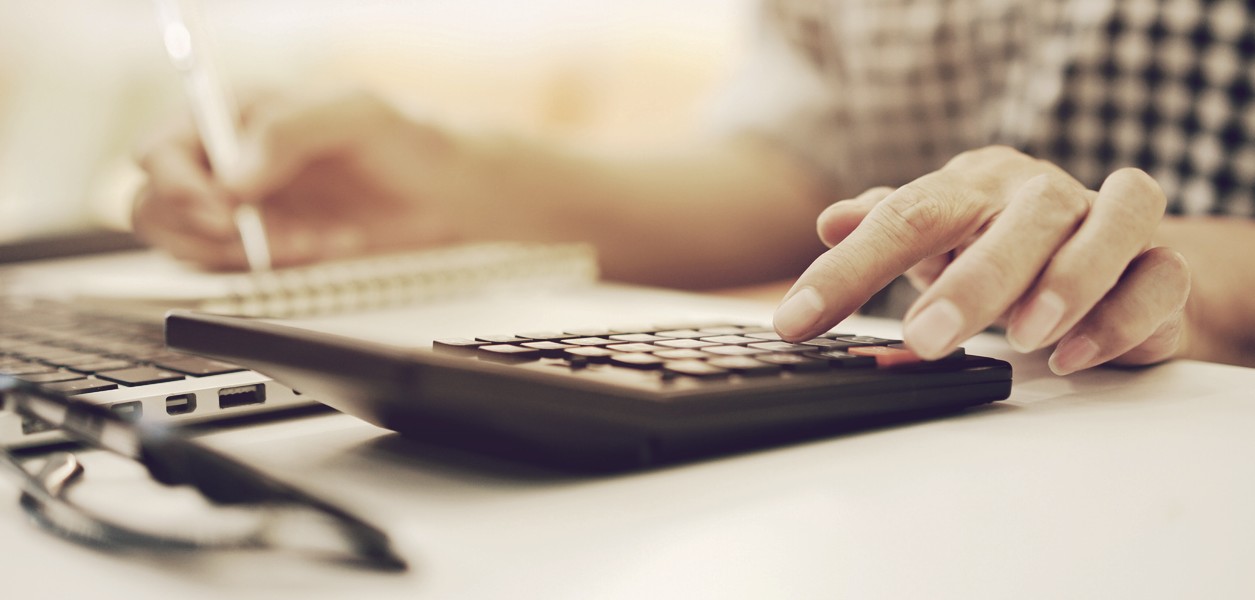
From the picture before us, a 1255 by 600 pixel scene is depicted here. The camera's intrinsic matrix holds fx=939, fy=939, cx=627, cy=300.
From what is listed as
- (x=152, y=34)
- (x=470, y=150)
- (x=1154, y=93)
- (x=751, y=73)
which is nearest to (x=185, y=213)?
(x=470, y=150)

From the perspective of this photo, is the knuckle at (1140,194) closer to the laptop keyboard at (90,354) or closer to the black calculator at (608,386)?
the black calculator at (608,386)

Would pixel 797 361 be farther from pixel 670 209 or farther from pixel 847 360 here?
pixel 670 209

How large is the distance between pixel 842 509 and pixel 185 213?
0.65 m

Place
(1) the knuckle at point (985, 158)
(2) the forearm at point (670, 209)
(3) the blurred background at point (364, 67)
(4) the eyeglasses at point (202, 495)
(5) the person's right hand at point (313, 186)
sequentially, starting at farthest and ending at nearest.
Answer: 1. (3) the blurred background at point (364, 67)
2. (2) the forearm at point (670, 209)
3. (5) the person's right hand at point (313, 186)
4. (1) the knuckle at point (985, 158)
5. (4) the eyeglasses at point (202, 495)

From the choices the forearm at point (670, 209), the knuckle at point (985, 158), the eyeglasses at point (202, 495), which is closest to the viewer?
the eyeglasses at point (202, 495)

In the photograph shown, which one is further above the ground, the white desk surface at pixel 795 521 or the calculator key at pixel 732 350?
the calculator key at pixel 732 350

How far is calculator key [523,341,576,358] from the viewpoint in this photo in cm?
25

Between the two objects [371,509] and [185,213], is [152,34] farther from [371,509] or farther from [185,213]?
[371,509]

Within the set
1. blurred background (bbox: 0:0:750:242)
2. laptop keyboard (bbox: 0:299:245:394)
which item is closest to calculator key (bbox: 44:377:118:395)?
laptop keyboard (bbox: 0:299:245:394)

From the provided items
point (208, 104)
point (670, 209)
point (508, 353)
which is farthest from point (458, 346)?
point (670, 209)

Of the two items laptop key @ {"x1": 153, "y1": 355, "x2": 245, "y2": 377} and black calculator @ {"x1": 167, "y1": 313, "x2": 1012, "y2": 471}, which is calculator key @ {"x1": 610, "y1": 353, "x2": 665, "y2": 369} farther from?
laptop key @ {"x1": 153, "y1": 355, "x2": 245, "y2": 377}

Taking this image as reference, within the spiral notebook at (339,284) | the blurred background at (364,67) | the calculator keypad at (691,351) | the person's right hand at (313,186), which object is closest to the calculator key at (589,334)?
the calculator keypad at (691,351)

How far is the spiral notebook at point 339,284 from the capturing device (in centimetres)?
50

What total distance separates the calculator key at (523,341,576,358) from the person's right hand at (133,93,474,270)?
450 mm
